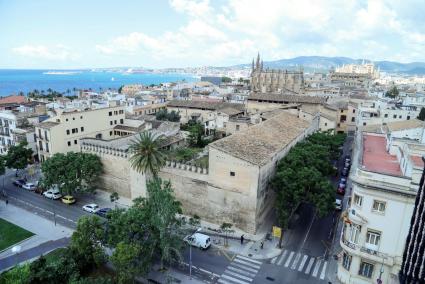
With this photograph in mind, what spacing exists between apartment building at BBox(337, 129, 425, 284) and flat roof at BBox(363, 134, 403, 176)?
0.55 meters

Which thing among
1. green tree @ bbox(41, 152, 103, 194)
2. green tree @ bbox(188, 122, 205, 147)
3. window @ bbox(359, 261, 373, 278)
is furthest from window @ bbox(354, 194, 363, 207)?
green tree @ bbox(188, 122, 205, 147)

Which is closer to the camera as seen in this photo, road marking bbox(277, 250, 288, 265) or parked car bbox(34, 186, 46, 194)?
road marking bbox(277, 250, 288, 265)

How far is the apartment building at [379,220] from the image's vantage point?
24922 mm

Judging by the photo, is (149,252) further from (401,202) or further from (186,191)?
(401,202)

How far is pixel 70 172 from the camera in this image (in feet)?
146

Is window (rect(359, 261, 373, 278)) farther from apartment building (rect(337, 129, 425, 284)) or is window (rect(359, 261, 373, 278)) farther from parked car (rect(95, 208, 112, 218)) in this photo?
parked car (rect(95, 208, 112, 218))

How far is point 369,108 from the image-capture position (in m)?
75.8

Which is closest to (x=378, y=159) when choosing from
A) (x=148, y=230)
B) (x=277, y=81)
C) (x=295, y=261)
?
(x=295, y=261)

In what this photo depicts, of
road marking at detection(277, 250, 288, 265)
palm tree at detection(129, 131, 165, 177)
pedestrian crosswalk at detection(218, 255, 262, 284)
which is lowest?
pedestrian crosswalk at detection(218, 255, 262, 284)

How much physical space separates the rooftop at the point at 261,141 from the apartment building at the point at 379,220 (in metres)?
12.1

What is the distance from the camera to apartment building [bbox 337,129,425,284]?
24.9m

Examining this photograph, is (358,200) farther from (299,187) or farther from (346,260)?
(299,187)

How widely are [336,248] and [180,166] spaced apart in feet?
71.0

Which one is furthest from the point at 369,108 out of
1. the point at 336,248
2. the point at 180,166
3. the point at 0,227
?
the point at 0,227
